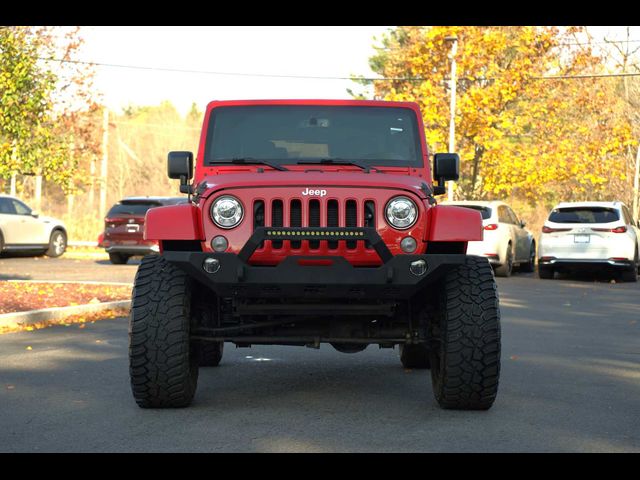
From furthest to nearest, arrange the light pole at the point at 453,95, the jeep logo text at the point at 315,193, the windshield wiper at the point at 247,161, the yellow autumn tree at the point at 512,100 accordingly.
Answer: the yellow autumn tree at the point at 512,100 → the light pole at the point at 453,95 → the windshield wiper at the point at 247,161 → the jeep logo text at the point at 315,193

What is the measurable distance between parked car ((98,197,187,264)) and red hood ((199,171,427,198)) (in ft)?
62.7

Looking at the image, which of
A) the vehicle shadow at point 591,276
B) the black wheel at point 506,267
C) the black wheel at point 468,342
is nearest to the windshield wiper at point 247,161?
the black wheel at point 468,342

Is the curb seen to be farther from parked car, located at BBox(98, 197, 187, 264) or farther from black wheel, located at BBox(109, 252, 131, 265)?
black wheel, located at BBox(109, 252, 131, 265)

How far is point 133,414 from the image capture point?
24.0ft

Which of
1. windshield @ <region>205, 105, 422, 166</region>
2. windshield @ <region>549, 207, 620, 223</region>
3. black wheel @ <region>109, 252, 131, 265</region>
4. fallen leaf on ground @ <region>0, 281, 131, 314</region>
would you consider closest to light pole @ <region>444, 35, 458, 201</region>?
windshield @ <region>549, 207, 620, 223</region>

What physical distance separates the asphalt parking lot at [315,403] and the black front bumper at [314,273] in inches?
→ 33.1

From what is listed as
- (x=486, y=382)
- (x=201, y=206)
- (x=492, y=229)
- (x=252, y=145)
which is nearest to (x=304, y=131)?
(x=252, y=145)

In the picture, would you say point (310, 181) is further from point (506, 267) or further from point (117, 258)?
point (117, 258)

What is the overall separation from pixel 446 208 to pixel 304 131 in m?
1.74

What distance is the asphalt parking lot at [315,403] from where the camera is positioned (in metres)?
6.41

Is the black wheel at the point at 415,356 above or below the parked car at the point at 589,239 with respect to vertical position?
below

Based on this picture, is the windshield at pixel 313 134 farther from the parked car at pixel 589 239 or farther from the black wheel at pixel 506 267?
the black wheel at pixel 506 267

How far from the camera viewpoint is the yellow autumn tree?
34.2 meters

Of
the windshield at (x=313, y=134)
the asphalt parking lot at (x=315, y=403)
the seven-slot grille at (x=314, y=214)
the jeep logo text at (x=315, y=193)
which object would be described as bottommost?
the asphalt parking lot at (x=315, y=403)
